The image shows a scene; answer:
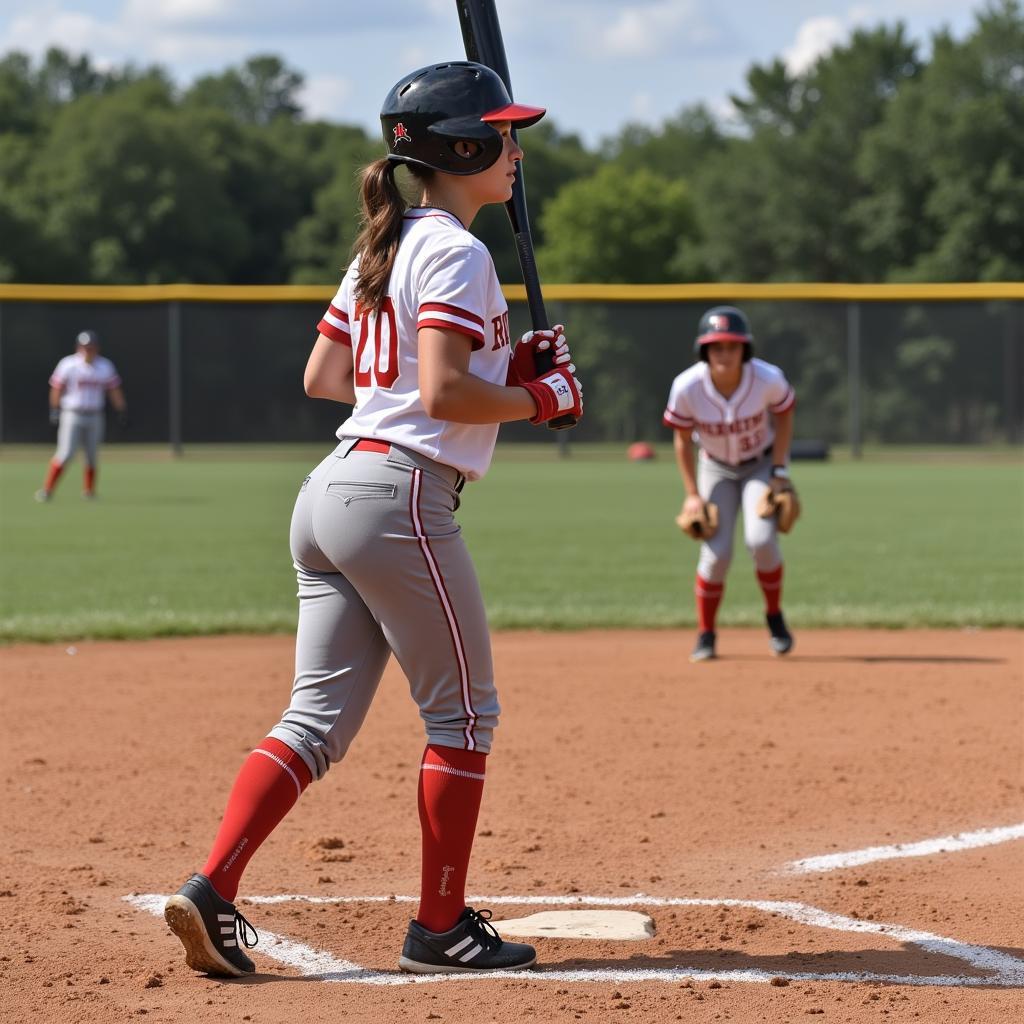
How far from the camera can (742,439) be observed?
7359 mm

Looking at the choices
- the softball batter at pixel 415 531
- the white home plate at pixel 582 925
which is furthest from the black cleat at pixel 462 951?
the white home plate at pixel 582 925

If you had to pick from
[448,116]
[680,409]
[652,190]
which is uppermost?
[652,190]

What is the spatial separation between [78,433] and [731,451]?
37.8 ft

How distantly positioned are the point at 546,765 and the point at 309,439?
830 inches

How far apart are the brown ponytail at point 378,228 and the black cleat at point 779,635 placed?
4.76 meters

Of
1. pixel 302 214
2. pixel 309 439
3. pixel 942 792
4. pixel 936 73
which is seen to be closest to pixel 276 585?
pixel 942 792

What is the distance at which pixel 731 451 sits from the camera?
24.3 feet

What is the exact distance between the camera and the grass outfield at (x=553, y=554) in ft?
29.2

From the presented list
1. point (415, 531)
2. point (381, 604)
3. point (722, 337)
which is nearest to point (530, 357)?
point (415, 531)

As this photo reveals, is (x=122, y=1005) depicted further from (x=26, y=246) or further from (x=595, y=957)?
(x=26, y=246)

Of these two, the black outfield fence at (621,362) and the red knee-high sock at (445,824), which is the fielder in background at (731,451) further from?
the black outfield fence at (621,362)

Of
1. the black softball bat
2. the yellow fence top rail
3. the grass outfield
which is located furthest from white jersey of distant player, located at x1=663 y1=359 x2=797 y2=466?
the yellow fence top rail

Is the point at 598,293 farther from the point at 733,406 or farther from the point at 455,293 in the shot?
the point at 455,293

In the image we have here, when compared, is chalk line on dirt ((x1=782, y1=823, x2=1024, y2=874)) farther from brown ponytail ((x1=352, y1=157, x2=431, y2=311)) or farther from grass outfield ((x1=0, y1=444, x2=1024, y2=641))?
grass outfield ((x1=0, y1=444, x2=1024, y2=641))
